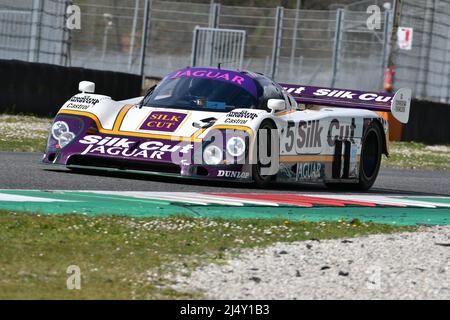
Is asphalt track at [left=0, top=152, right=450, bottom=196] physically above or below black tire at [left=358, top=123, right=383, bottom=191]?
below

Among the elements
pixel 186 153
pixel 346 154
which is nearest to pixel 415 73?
pixel 346 154

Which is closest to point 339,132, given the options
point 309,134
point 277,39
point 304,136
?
point 309,134

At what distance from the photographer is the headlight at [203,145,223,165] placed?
1096cm

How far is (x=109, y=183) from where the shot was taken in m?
10.7

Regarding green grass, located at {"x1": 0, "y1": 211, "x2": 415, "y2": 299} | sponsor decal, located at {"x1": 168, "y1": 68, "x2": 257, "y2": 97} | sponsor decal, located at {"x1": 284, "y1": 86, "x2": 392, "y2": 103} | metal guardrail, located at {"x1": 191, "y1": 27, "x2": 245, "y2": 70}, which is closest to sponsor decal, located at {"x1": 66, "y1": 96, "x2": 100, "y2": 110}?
sponsor decal, located at {"x1": 168, "y1": 68, "x2": 257, "y2": 97}

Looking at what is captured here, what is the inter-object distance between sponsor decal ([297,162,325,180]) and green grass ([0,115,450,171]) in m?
4.38

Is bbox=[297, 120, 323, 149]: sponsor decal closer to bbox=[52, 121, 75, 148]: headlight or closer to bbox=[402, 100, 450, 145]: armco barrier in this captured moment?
bbox=[52, 121, 75, 148]: headlight

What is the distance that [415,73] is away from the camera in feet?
84.5

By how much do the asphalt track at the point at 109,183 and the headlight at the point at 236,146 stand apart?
343 mm

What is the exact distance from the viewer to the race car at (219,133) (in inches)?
432

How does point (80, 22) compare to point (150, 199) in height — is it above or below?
above

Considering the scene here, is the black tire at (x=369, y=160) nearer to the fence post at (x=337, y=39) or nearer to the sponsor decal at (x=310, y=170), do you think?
the sponsor decal at (x=310, y=170)
